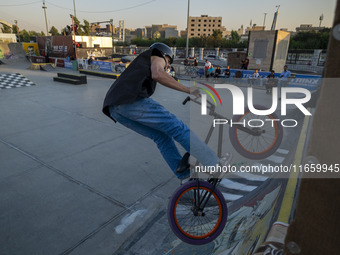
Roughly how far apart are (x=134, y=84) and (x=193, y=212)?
148 centimetres

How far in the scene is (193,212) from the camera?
236 centimetres

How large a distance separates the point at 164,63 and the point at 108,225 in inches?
83.1

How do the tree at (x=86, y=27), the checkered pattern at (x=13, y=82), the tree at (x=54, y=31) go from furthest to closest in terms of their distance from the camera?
the tree at (x=54, y=31) → the tree at (x=86, y=27) → the checkered pattern at (x=13, y=82)

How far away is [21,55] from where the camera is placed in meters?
30.0

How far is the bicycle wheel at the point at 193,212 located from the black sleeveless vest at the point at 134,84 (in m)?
1.07

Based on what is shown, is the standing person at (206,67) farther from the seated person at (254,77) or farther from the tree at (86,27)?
the tree at (86,27)

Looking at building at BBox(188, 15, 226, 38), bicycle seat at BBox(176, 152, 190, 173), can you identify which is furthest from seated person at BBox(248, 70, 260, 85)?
building at BBox(188, 15, 226, 38)

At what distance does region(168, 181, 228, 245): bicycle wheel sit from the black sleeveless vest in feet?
3.50

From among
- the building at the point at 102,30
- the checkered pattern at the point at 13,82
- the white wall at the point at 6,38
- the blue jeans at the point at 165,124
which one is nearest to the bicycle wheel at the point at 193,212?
the blue jeans at the point at 165,124

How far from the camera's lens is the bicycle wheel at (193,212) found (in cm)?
232

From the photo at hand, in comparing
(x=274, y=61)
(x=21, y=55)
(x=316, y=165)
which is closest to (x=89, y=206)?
(x=316, y=165)

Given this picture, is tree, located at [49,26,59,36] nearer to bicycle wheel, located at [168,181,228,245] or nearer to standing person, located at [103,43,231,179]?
standing person, located at [103,43,231,179]

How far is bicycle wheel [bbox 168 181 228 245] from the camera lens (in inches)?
91.2

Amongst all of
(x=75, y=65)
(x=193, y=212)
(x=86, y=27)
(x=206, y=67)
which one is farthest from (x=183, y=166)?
(x=86, y=27)
